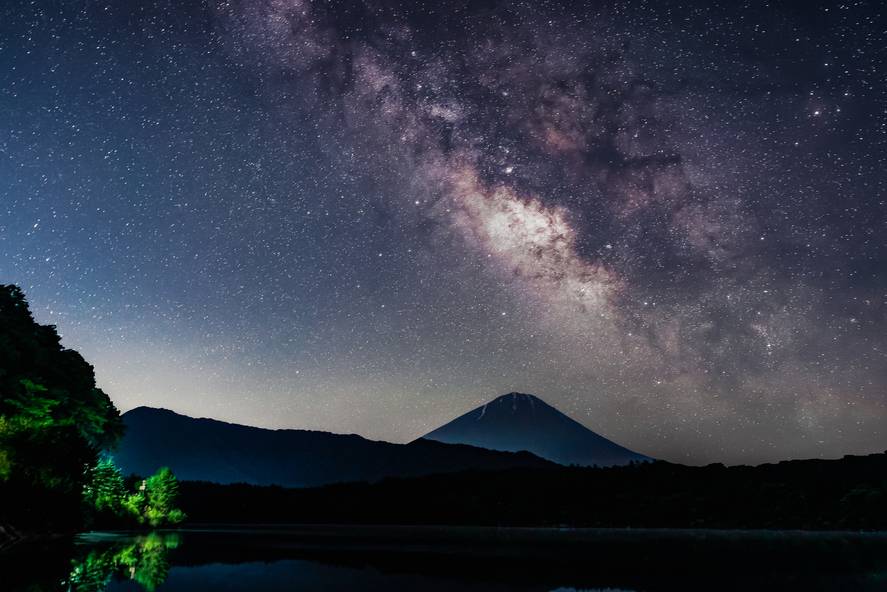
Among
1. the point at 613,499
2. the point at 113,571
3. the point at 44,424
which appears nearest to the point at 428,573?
the point at 113,571

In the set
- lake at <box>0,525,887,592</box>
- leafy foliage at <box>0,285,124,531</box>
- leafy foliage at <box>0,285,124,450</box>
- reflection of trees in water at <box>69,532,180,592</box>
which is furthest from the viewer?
leafy foliage at <box>0,285,124,450</box>

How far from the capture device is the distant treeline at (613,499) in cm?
9388

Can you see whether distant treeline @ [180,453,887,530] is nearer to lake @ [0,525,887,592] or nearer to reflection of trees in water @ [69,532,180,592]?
lake @ [0,525,887,592]

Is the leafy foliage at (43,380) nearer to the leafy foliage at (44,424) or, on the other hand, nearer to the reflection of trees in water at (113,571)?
the leafy foliage at (44,424)

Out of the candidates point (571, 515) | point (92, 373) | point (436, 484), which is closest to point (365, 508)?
point (436, 484)

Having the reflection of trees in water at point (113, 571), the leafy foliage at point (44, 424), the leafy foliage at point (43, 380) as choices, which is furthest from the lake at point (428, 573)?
the leafy foliage at point (43, 380)

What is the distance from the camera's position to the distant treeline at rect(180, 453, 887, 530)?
308 feet

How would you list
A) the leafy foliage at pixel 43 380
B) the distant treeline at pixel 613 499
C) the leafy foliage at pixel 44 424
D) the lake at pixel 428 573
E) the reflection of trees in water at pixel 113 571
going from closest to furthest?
1. the reflection of trees in water at pixel 113 571
2. the lake at pixel 428 573
3. the leafy foliage at pixel 44 424
4. the leafy foliage at pixel 43 380
5. the distant treeline at pixel 613 499

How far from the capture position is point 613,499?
111625 mm

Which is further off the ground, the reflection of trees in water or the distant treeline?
the distant treeline

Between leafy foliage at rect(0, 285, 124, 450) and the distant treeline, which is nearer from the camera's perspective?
leafy foliage at rect(0, 285, 124, 450)

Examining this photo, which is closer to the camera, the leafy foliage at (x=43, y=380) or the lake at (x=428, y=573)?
the lake at (x=428, y=573)

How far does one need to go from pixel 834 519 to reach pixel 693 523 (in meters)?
21.1

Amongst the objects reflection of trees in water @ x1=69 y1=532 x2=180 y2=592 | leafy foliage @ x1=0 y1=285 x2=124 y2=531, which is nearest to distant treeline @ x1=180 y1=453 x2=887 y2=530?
leafy foliage @ x1=0 y1=285 x2=124 y2=531
